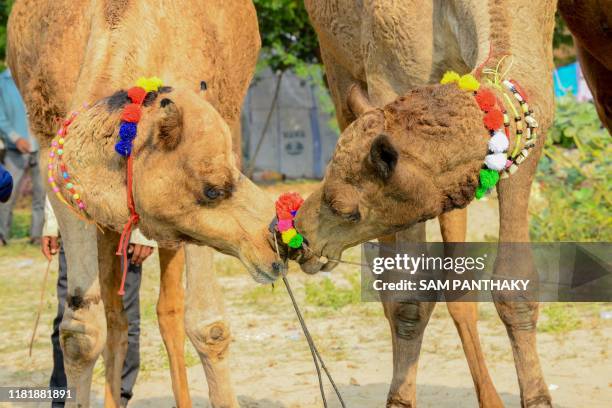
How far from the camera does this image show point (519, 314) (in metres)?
4.91

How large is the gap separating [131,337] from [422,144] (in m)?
3.25

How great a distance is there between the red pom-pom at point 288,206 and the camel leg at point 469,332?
204cm

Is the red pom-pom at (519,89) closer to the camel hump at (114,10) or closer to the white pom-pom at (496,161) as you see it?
the white pom-pom at (496,161)

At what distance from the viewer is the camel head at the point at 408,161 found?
3.92m

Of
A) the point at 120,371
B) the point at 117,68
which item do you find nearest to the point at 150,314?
the point at 120,371

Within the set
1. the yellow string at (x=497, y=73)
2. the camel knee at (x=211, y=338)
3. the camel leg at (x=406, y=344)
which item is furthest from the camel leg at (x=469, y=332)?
the yellow string at (x=497, y=73)

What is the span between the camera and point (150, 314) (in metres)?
9.14

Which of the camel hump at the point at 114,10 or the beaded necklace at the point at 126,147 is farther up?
the camel hump at the point at 114,10

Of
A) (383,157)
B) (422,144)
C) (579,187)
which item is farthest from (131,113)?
(579,187)

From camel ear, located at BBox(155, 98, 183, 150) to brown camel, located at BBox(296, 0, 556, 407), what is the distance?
594 mm

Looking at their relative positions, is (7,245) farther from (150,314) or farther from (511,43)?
(511,43)

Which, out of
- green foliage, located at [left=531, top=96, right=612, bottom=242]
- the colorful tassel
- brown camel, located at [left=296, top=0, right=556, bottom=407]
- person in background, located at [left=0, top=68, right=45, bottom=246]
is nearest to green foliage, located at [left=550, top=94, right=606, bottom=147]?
green foliage, located at [left=531, top=96, right=612, bottom=242]

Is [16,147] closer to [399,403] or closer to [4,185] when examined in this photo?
[4,185]

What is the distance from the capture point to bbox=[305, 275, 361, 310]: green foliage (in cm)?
915
